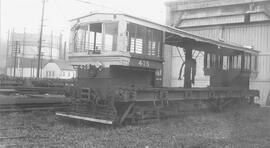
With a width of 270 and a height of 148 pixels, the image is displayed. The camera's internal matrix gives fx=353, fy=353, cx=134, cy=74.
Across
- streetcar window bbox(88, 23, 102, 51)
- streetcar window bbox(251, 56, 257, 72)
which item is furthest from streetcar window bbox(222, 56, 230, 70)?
streetcar window bbox(88, 23, 102, 51)

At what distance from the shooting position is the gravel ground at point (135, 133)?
7.76 meters

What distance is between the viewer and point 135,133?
30.2ft

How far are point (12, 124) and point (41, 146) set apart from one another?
3.00 meters

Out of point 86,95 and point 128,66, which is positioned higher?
point 128,66

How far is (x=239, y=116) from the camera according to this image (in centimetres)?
1393

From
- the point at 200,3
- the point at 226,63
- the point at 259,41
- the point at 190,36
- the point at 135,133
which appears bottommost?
the point at 135,133

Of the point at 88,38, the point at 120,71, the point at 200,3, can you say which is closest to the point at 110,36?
the point at 88,38

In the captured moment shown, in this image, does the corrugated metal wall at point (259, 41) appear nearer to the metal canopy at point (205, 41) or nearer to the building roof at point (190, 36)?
the building roof at point (190, 36)

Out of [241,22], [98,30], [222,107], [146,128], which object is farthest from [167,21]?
[146,128]

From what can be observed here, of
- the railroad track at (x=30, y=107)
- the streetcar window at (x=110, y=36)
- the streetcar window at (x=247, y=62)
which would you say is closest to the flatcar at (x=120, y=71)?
the streetcar window at (x=110, y=36)

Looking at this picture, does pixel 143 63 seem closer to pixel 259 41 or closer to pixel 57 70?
pixel 259 41

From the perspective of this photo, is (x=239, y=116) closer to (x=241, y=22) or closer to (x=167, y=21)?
(x=241, y=22)

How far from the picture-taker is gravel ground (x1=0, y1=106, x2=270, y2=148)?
7.76 metres

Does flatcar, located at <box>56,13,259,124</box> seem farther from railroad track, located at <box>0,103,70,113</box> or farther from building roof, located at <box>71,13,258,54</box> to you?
railroad track, located at <box>0,103,70,113</box>
